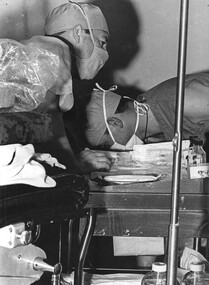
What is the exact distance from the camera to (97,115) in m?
2.25

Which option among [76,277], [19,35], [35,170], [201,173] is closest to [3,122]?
[35,170]

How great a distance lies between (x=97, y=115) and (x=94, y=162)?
543 millimetres

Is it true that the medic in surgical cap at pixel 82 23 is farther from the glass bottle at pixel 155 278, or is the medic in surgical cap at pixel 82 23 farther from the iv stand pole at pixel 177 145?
the iv stand pole at pixel 177 145

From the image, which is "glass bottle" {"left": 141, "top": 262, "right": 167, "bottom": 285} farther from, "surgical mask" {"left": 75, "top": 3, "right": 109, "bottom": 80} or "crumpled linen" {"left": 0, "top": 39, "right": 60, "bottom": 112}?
"surgical mask" {"left": 75, "top": 3, "right": 109, "bottom": 80}

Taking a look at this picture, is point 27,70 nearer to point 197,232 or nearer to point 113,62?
point 197,232

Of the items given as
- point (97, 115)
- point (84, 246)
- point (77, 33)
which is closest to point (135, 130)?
point (97, 115)

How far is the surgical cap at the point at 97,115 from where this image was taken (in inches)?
88.5

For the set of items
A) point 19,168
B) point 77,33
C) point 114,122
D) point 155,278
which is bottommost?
point 155,278

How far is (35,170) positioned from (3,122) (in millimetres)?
127

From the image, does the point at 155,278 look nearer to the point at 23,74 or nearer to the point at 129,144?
the point at 23,74

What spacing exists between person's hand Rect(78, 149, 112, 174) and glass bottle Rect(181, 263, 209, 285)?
574mm

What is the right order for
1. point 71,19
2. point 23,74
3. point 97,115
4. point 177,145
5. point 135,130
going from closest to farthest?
1. point 177,145
2. point 23,74
3. point 71,19
4. point 97,115
5. point 135,130

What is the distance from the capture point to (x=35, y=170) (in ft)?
2.87

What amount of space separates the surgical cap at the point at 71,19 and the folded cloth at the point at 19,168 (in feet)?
4.28
